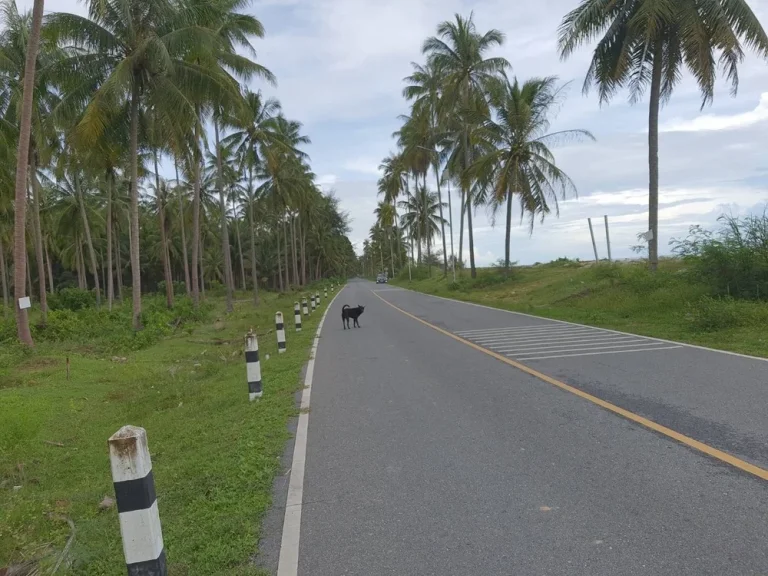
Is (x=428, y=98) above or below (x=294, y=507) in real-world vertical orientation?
above

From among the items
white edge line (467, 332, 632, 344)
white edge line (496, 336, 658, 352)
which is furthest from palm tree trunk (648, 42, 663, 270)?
white edge line (496, 336, 658, 352)

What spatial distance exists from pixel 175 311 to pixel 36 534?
844 inches

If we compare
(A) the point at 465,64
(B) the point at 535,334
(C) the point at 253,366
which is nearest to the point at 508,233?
(A) the point at 465,64

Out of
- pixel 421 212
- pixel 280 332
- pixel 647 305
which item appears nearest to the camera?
pixel 280 332

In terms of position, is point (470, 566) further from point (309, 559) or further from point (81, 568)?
point (81, 568)

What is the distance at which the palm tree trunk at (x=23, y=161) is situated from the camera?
45.3 feet

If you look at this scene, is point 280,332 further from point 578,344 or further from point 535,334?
point 578,344

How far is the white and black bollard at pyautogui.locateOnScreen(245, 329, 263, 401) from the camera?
7.59 m

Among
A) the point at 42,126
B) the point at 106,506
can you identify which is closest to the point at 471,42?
the point at 42,126

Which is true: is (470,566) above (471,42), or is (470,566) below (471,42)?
below

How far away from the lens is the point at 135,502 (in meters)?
2.91

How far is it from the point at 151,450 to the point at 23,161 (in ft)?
37.3

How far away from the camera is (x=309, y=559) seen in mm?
3355

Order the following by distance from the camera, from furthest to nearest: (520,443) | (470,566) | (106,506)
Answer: (520,443)
(106,506)
(470,566)
